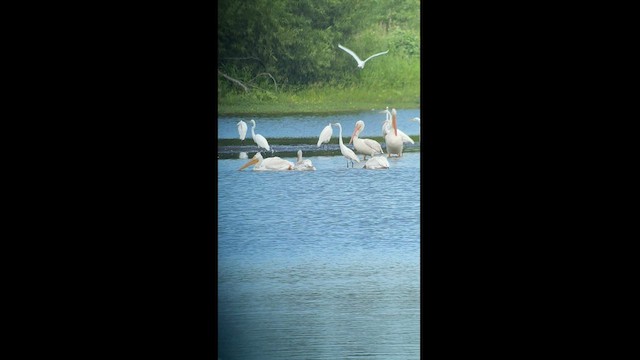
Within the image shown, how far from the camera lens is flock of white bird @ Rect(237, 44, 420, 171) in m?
3.68

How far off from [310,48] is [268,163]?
19.5 inches

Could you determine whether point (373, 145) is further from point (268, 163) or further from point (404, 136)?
point (268, 163)

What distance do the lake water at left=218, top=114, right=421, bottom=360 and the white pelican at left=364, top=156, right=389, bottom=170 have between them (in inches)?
0.8

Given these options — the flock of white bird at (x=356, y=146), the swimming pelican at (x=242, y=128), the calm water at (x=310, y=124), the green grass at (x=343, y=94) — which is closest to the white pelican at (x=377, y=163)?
the flock of white bird at (x=356, y=146)

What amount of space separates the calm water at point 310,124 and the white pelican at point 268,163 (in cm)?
9

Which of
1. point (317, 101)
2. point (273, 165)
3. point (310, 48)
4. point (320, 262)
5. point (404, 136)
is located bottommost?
point (320, 262)

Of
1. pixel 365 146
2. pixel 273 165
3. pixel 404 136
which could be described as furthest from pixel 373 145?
pixel 273 165

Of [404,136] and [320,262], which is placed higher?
[404,136]

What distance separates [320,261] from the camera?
11.9 ft

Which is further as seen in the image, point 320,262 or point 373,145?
point 373,145

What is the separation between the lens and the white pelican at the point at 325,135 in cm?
371

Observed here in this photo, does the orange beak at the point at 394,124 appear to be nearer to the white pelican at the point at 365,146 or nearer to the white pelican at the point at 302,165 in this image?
the white pelican at the point at 365,146
